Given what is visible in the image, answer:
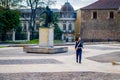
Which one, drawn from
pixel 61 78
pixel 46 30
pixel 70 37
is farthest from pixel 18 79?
pixel 70 37

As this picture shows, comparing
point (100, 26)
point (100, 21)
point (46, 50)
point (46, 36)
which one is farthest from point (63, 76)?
point (100, 21)

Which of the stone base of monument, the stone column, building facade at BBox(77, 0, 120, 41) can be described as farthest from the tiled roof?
the stone base of monument

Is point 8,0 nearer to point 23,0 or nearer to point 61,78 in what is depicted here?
point 23,0

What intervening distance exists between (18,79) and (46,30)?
18810mm

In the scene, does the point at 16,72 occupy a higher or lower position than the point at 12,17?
lower

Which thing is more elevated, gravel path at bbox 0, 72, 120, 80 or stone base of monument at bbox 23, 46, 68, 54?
stone base of monument at bbox 23, 46, 68, 54

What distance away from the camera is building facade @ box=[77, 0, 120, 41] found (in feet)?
223

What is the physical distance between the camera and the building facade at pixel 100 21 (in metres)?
68.0

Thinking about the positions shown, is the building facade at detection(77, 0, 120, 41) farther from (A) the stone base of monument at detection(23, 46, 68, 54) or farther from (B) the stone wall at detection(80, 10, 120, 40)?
(A) the stone base of monument at detection(23, 46, 68, 54)

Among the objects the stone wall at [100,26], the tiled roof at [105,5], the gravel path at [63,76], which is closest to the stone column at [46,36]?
the gravel path at [63,76]

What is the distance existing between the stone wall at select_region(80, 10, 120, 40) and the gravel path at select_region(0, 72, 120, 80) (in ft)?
169

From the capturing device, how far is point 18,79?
14.6 metres

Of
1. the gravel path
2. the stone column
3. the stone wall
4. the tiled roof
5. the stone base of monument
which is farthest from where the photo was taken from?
the tiled roof

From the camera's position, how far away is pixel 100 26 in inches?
2704
